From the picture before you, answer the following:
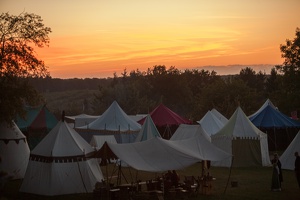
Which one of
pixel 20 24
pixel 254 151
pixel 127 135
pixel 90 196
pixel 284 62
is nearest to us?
pixel 90 196

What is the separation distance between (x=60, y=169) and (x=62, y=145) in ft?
3.07

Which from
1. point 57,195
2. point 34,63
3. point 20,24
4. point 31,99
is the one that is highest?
point 20,24

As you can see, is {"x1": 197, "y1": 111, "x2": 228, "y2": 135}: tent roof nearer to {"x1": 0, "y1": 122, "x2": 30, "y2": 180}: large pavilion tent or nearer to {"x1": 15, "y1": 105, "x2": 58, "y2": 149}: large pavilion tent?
{"x1": 15, "y1": 105, "x2": 58, "y2": 149}: large pavilion tent

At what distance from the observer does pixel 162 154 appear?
17609 millimetres

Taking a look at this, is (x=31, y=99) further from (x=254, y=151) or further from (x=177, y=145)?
(x=254, y=151)

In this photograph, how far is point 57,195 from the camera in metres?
18.9

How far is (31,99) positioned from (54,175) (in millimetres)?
4850

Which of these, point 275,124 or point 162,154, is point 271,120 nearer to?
point 275,124

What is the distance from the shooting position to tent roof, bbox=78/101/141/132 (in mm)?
32375

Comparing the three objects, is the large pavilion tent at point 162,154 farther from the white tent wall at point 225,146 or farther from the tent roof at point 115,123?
the tent roof at point 115,123

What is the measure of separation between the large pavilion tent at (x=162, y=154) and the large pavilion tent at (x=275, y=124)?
1548 centimetres

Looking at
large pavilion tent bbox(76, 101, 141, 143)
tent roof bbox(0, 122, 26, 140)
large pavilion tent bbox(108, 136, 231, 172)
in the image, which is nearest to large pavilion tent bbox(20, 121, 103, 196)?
large pavilion tent bbox(108, 136, 231, 172)

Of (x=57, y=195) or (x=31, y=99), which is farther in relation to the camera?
(x=31, y=99)

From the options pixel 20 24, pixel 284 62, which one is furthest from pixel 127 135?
pixel 284 62
